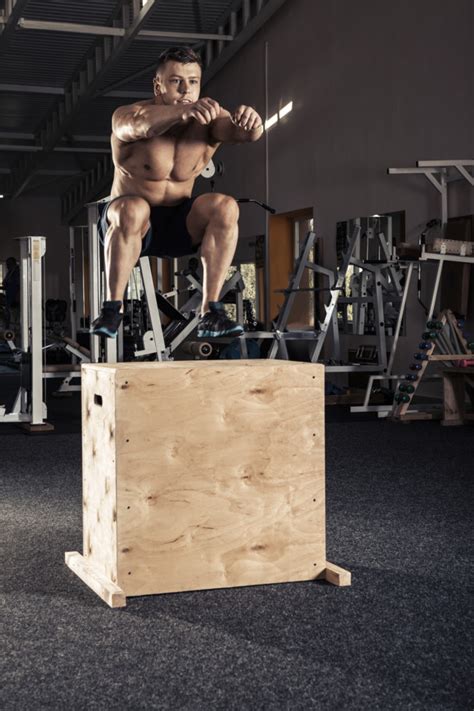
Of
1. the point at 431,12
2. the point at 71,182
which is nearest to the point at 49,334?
the point at 431,12

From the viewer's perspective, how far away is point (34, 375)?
6.75 metres

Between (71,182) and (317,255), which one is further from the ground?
(71,182)

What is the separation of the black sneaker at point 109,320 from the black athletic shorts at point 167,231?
17cm

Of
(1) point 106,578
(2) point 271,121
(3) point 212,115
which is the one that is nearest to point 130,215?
(3) point 212,115

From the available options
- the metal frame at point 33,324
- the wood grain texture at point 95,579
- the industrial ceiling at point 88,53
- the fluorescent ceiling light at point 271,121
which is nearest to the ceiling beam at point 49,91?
the industrial ceiling at point 88,53

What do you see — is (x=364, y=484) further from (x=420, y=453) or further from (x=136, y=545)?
(x=136, y=545)

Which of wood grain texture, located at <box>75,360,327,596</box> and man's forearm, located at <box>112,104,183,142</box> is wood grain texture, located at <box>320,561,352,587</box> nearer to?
wood grain texture, located at <box>75,360,327,596</box>

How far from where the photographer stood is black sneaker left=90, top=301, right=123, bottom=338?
104 inches

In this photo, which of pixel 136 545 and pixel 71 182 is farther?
pixel 71 182

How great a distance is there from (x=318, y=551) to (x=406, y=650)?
689 mm

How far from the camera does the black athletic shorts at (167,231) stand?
2.66m

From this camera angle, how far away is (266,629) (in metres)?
2.42

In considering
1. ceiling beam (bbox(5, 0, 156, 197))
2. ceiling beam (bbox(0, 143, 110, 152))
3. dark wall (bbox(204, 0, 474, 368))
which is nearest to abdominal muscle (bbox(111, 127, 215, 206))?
dark wall (bbox(204, 0, 474, 368))

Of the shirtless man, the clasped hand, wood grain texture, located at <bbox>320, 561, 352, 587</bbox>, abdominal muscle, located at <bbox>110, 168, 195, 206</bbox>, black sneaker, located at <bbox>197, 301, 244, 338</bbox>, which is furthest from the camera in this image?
wood grain texture, located at <bbox>320, 561, 352, 587</bbox>
